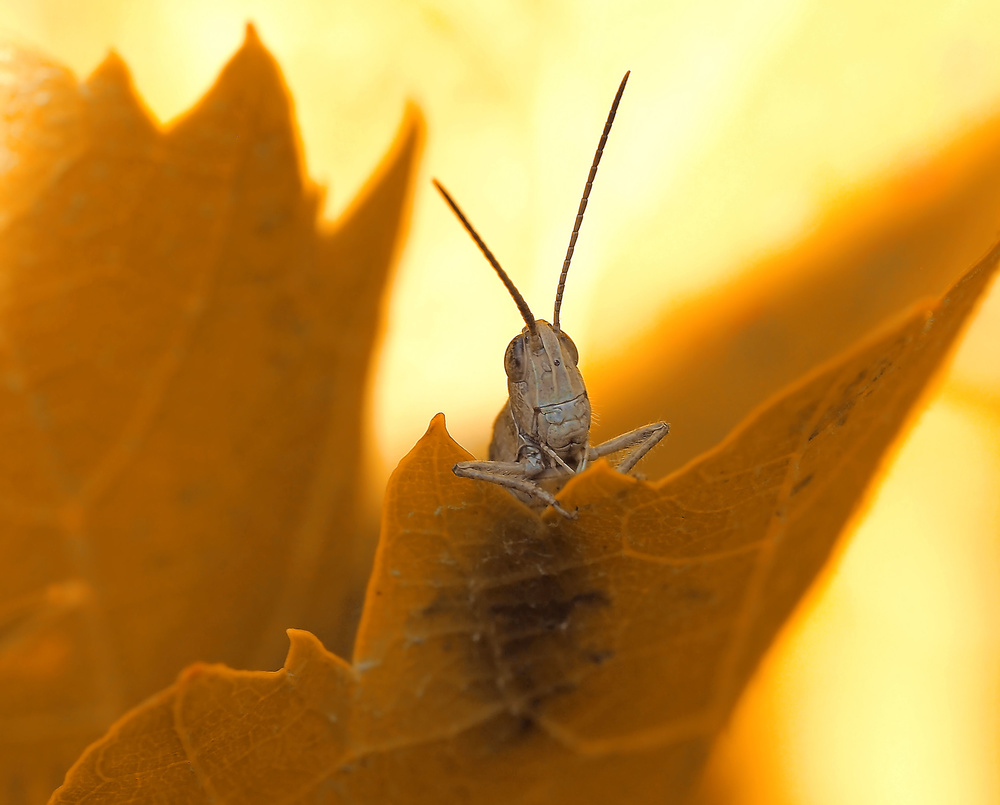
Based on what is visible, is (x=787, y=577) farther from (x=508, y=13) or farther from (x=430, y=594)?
(x=508, y=13)

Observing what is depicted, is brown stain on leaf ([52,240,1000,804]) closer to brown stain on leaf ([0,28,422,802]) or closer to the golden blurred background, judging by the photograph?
the golden blurred background

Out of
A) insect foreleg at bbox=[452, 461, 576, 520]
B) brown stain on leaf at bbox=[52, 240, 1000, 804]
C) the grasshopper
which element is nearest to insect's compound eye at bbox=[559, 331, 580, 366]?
the grasshopper

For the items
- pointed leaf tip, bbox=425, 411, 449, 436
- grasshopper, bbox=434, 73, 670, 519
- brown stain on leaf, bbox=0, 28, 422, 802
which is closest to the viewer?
pointed leaf tip, bbox=425, 411, 449, 436

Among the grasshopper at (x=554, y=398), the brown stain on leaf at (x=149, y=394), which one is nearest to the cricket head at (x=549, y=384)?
the grasshopper at (x=554, y=398)

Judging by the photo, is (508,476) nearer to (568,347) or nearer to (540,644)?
(568,347)

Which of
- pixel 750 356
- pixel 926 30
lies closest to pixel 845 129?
pixel 926 30

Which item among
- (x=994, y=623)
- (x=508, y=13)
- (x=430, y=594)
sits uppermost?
(x=508, y=13)
